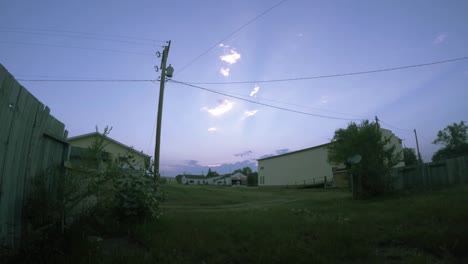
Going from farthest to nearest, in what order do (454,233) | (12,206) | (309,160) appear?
(309,160) < (454,233) < (12,206)

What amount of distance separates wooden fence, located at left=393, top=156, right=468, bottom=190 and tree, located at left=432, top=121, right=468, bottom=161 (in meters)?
58.7

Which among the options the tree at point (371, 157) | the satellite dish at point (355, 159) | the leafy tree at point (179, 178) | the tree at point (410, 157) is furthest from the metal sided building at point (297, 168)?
the leafy tree at point (179, 178)

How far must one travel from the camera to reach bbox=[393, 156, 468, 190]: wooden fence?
1331cm

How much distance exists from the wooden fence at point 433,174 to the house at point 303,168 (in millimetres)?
15634

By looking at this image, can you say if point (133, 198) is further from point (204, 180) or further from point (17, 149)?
point (204, 180)

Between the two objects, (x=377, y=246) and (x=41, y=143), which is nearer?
(x=41, y=143)

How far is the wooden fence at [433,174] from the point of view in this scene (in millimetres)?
13312

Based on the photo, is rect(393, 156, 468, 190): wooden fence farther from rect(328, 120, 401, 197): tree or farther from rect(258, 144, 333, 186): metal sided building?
rect(258, 144, 333, 186): metal sided building

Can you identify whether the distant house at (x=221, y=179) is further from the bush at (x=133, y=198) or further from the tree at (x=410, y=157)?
the bush at (x=133, y=198)

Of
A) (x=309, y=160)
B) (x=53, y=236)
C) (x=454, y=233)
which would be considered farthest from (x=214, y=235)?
(x=309, y=160)

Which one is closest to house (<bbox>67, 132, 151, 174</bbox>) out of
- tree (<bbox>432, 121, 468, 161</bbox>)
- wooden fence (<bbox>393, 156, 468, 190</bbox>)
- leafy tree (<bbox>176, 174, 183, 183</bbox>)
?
wooden fence (<bbox>393, 156, 468, 190</bbox>)

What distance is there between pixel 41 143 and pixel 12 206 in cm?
107

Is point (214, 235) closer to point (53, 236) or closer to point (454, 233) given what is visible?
point (53, 236)

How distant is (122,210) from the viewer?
5.26 m
